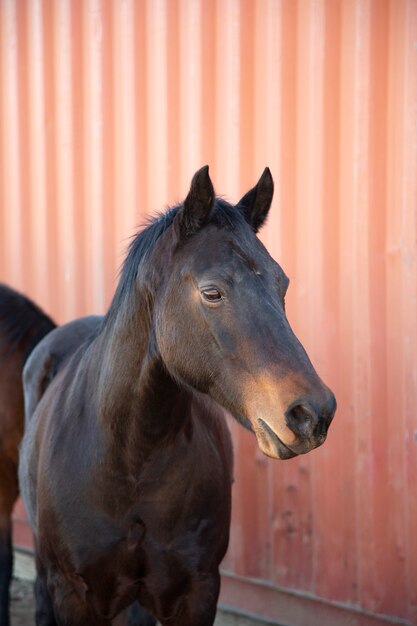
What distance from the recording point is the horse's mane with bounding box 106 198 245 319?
2828mm

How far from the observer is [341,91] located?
14.3 ft

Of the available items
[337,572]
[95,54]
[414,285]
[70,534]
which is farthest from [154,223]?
[95,54]

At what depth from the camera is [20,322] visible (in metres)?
5.02

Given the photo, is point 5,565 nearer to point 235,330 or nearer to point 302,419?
point 235,330

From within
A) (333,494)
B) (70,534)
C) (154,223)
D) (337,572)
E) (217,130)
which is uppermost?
(217,130)

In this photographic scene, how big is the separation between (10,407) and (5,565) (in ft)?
2.89

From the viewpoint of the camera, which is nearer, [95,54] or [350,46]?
[350,46]

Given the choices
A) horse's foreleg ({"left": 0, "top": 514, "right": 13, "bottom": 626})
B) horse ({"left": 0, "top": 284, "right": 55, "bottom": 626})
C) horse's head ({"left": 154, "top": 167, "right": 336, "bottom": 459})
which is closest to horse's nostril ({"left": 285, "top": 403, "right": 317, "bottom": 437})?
horse's head ({"left": 154, "top": 167, "right": 336, "bottom": 459})

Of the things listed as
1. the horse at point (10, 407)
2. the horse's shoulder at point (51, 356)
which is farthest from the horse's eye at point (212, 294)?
the horse at point (10, 407)

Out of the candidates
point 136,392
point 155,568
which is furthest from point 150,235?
point 155,568

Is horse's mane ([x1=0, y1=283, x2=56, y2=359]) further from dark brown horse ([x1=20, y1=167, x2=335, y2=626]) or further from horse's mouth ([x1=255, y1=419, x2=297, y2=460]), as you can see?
horse's mouth ([x1=255, y1=419, x2=297, y2=460])

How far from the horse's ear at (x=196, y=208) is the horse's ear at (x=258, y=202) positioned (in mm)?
257

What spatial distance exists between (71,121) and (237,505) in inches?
110

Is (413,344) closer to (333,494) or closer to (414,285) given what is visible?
(414,285)
